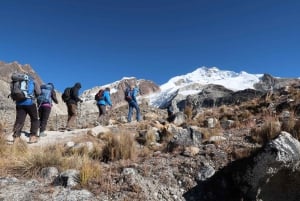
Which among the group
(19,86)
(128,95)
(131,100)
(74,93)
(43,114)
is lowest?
(43,114)

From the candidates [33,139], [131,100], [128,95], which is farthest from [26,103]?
[128,95]

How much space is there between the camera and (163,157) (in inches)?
310

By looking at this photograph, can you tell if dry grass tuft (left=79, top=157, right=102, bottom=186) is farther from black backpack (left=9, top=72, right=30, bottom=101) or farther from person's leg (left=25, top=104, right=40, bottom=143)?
person's leg (left=25, top=104, right=40, bottom=143)

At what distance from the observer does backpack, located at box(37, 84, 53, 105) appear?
1194 centimetres

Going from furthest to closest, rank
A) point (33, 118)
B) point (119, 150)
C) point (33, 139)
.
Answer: point (33, 139), point (33, 118), point (119, 150)

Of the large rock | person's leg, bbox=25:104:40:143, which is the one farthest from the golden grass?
person's leg, bbox=25:104:40:143

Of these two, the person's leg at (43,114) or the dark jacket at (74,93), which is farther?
the dark jacket at (74,93)

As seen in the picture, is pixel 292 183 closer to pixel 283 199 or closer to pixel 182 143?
pixel 283 199

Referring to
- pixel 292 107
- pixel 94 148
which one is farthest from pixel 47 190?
pixel 292 107

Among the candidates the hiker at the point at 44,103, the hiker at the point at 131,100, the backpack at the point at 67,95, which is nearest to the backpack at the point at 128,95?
the hiker at the point at 131,100

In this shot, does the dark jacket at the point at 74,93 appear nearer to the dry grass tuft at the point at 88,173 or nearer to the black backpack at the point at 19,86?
the black backpack at the point at 19,86

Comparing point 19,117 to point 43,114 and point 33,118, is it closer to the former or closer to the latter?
point 33,118

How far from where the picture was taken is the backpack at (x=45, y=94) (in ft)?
39.2

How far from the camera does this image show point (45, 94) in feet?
39.6
